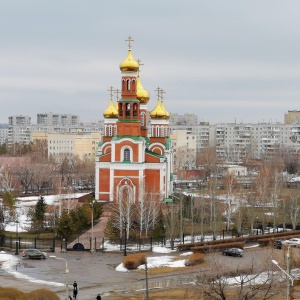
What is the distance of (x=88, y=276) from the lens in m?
31.5

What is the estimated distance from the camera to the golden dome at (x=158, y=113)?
57419 mm

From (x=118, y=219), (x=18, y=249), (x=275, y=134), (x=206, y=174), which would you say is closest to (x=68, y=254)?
(x=18, y=249)

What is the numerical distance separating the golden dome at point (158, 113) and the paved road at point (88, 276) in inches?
886

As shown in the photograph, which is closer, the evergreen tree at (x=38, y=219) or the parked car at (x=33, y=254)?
the parked car at (x=33, y=254)

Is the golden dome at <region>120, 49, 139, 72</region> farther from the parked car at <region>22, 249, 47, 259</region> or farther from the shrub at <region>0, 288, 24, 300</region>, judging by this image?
the shrub at <region>0, 288, 24, 300</region>

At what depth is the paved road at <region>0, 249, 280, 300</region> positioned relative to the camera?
94.9 ft

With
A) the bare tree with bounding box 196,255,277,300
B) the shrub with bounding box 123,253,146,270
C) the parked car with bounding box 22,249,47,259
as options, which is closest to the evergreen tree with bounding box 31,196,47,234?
the parked car with bounding box 22,249,47,259

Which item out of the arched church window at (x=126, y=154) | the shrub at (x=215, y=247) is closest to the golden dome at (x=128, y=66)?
the arched church window at (x=126, y=154)

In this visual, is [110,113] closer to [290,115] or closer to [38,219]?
[38,219]

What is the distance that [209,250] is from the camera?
35.7m

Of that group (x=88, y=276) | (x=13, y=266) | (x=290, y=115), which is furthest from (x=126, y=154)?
(x=290, y=115)

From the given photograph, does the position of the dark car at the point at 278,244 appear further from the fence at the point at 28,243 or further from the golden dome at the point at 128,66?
the golden dome at the point at 128,66

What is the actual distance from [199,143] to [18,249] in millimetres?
96103

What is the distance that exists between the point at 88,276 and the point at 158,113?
2754cm
